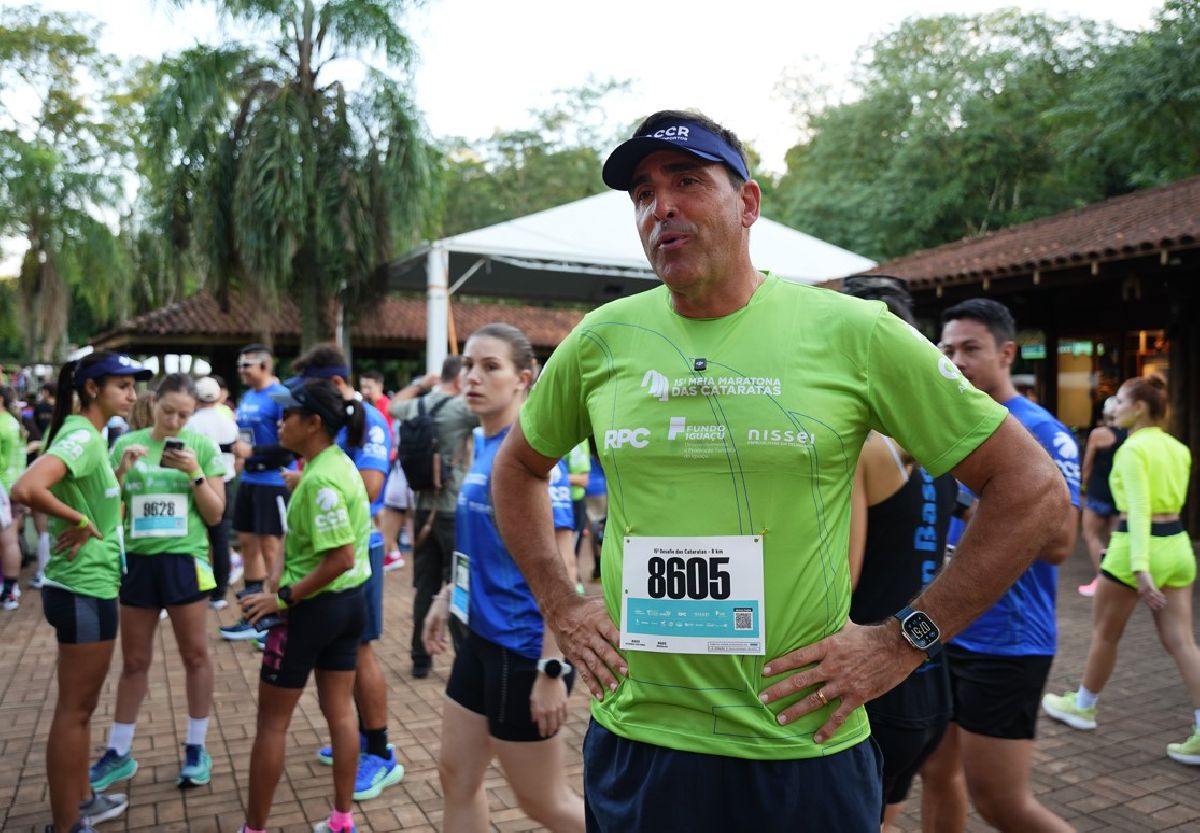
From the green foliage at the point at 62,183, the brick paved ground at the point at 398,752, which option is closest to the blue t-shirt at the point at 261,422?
the brick paved ground at the point at 398,752

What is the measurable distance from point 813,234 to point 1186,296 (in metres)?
18.3

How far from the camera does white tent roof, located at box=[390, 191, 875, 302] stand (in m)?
12.9

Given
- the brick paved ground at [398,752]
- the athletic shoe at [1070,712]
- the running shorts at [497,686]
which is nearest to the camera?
the running shorts at [497,686]

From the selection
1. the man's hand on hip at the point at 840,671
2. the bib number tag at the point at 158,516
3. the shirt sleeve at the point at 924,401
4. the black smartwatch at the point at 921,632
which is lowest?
the bib number tag at the point at 158,516

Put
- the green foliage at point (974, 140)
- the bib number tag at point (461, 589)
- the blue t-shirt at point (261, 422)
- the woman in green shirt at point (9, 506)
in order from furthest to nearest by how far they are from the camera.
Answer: the green foliage at point (974, 140)
the woman in green shirt at point (9, 506)
the blue t-shirt at point (261, 422)
the bib number tag at point (461, 589)

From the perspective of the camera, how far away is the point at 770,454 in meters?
1.59

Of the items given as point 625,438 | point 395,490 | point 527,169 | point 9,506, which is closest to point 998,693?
point 625,438

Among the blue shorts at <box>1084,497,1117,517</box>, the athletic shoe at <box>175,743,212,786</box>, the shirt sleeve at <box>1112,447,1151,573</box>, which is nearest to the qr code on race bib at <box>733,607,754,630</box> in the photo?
the athletic shoe at <box>175,743,212,786</box>

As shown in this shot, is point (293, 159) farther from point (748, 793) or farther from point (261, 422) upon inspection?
point (748, 793)

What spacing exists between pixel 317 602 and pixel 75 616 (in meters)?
0.95

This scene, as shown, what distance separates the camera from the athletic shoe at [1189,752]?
4398 mm

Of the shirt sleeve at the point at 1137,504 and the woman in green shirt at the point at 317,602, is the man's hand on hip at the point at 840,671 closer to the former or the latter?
the woman in green shirt at the point at 317,602

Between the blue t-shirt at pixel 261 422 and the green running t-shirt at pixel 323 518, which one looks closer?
the green running t-shirt at pixel 323 518

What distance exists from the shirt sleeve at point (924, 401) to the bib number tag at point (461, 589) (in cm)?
176
